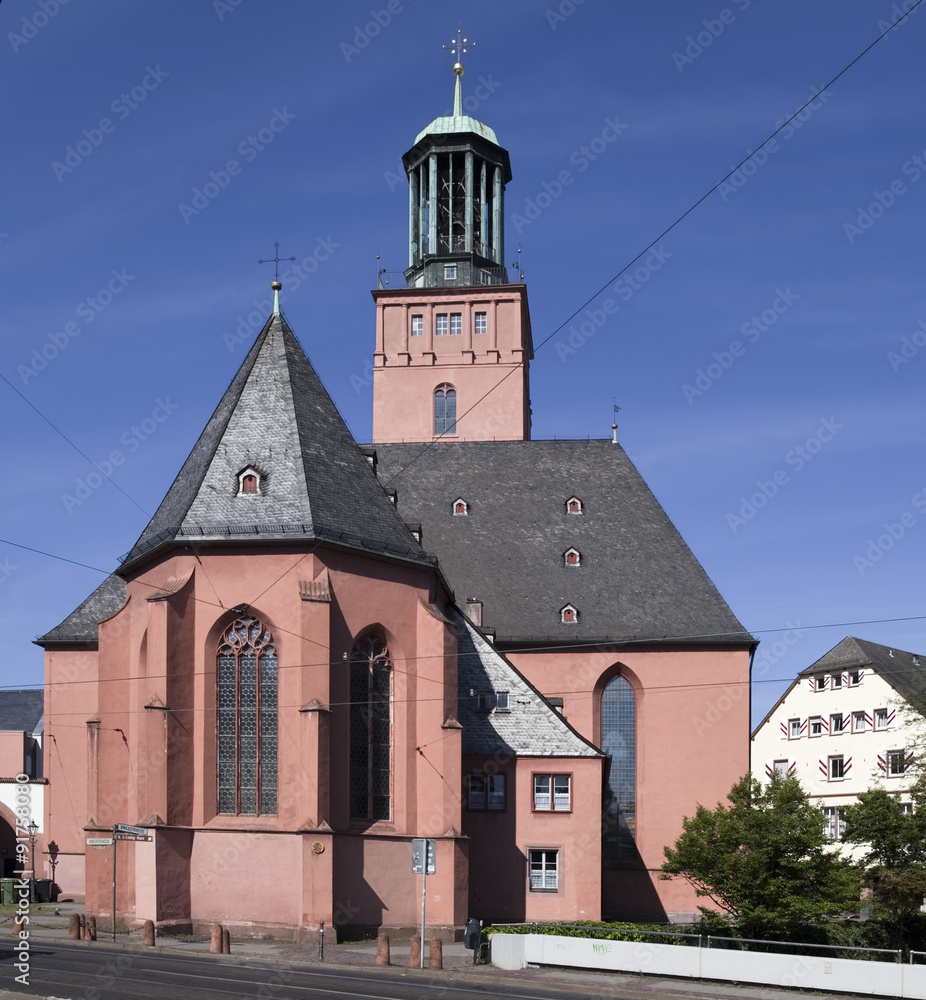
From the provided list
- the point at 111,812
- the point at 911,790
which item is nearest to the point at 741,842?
the point at 911,790

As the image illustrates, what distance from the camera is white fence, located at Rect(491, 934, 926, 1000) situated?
2317cm

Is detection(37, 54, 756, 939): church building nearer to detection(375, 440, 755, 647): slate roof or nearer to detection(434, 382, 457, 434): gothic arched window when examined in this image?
detection(375, 440, 755, 647): slate roof

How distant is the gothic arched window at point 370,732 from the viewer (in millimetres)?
33156

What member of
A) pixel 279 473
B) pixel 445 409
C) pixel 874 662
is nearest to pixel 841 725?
pixel 874 662

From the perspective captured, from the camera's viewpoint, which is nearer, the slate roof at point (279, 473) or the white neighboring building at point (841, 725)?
the slate roof at point (279, 473)

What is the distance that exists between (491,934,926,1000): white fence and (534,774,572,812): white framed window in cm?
1051

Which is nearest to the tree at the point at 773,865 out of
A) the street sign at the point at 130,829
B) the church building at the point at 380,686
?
the church building at the point at 380,686

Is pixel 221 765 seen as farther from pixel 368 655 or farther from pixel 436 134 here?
pixel 436 134

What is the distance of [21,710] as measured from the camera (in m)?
60.9

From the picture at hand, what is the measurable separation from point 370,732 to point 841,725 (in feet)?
105

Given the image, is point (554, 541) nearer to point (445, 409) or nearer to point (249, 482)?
point (445, 409)

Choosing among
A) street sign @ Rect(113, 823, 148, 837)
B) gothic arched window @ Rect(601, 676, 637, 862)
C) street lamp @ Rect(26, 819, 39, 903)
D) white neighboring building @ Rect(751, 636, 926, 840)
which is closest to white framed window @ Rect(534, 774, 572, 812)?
gothic arched window @ Rect(601, 676, 637, 862)

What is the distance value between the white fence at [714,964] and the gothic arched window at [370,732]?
675 centimetres

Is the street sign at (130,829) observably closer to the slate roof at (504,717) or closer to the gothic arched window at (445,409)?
the slate roof at (504,717)
